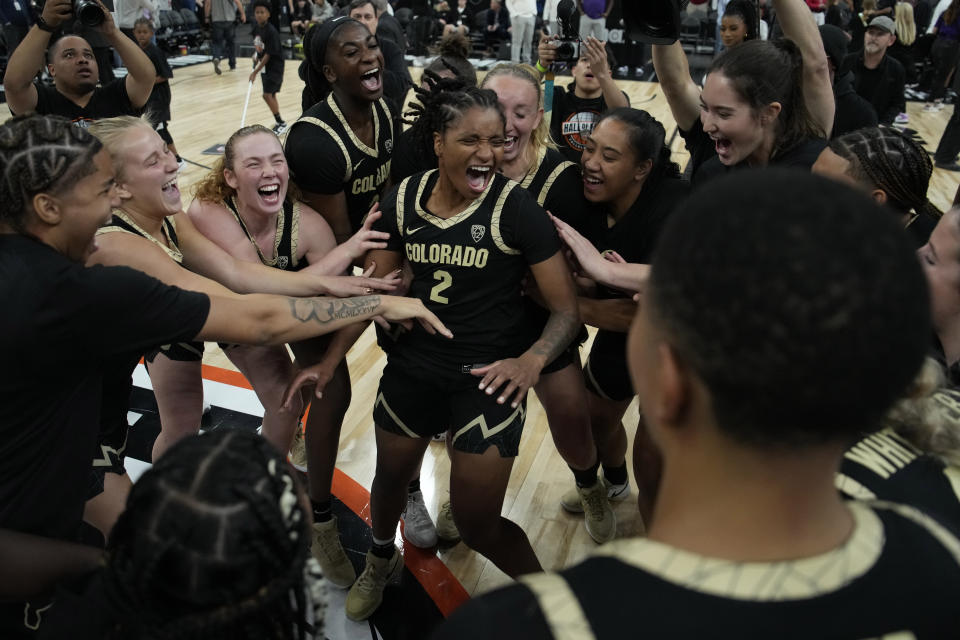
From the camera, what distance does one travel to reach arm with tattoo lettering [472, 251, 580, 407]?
224 cm

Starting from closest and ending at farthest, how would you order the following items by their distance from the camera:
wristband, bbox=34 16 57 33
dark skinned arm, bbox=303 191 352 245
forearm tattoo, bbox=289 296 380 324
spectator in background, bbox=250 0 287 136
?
forearm tattoo, bbox=289 296 380 324
dark skinned arm, bbox=303 191 352 245
wristband, bbox=34 16 57 33
spectator in background, bbox=250 0 287 136

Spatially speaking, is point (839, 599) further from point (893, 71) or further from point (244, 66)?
point (244, 66)

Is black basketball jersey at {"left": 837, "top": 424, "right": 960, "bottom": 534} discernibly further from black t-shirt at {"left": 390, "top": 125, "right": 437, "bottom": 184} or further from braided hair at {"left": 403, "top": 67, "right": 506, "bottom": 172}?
black t-shirt at {"left": 390, "top": 125, "right": 437, "bottom": 184}

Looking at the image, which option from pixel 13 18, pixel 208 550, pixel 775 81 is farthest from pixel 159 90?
pixel 208 550

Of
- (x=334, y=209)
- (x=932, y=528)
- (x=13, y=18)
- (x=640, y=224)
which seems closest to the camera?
(x=932, y=528)

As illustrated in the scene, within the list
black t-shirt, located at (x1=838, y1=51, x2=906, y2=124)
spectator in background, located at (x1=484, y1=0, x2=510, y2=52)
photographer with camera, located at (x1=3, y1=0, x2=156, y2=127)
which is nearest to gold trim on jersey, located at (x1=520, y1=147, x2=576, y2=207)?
photographer with camera, located at (x1=3, y1=0, x2=156, y2=127)

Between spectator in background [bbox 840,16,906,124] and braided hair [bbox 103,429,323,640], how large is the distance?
21.1 feet

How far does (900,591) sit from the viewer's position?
0.76m

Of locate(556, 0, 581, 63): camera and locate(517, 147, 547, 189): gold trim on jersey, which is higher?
locate(556, 0, 581, 63): camera

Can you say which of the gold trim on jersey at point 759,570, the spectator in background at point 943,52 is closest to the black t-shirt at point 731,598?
the gold trim on jersey at point 759,570

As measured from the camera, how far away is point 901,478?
1088 millimetres

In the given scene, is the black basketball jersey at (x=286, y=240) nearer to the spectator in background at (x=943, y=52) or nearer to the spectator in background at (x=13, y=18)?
the spectator in background at (x=13, y=18)

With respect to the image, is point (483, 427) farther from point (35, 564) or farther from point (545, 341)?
point (35, 564)

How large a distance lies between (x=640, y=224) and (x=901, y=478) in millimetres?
1500
